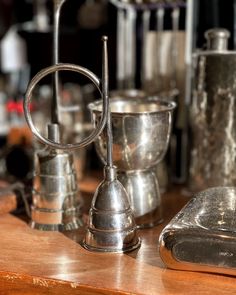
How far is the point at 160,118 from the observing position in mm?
1065

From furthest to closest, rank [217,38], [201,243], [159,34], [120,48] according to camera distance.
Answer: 1. [120,48]
2. [159,34]
3. [217,38]
4. [201,243]

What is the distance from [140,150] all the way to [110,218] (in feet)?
0.52

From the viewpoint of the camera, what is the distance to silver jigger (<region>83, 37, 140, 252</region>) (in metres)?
Result: 0.97

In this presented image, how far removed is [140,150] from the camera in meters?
1.07

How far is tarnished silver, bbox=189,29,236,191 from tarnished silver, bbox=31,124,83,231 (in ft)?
1.01

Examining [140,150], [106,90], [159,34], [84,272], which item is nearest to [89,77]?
[106,90]

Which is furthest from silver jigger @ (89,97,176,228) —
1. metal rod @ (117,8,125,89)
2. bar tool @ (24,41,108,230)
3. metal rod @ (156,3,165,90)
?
metal rod @ (117,8,125,89)

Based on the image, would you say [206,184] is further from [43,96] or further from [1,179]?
[43,96]

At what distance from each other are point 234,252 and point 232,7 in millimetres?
669

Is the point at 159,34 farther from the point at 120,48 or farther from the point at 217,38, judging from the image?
the point at 217,38

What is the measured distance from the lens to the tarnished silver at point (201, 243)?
864 mm

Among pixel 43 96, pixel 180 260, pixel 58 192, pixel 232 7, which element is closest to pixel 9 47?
pixel 43 96

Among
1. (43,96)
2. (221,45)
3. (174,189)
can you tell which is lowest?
(174,189)

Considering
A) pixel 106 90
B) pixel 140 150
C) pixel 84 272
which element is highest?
pixel 106 90
